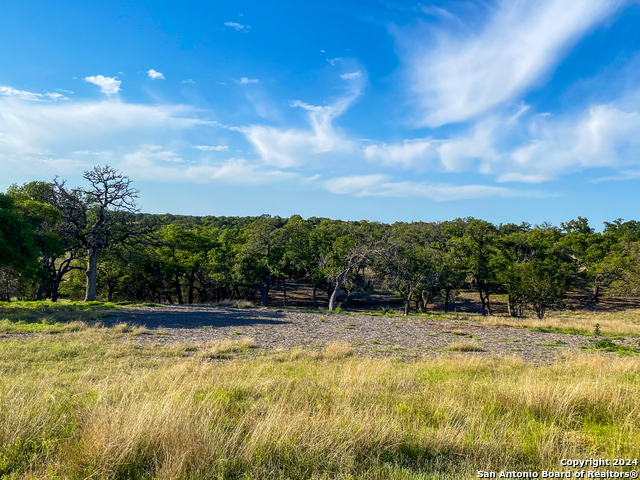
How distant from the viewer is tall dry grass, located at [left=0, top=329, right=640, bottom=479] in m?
3.88

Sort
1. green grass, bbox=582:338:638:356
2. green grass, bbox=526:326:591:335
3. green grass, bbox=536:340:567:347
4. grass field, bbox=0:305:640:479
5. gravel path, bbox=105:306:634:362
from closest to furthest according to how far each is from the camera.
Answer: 1. grass field, bbox=0:305:640:479
2. gravel path, bbox=105:306:634:362
3. green grass, bbox=582:338:638:356
4. green grass, bbox=536:340:567:347
5. green grass, bbox=526:326:591:335

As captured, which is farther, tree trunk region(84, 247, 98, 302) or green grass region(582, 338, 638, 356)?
tree trunk region(84, 247, 98, 302)

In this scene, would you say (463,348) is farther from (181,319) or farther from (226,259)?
(226,259)

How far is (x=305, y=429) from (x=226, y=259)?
1649 inches

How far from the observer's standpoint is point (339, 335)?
20.9m

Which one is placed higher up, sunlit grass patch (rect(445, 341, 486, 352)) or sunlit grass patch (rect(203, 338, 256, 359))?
sunlit grass patch (rect(203, 338, 256, 359))

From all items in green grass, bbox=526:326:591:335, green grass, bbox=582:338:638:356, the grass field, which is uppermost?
the grass field

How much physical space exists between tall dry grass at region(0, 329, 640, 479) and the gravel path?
9.08m

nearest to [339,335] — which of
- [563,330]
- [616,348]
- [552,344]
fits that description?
[552,344]

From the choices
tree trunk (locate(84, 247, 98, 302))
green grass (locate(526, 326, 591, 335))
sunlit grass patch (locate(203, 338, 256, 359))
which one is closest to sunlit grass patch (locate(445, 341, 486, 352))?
sunlit grass patch (locate(203, 338, 256, 359))

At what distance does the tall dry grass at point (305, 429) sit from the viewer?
12.7ft

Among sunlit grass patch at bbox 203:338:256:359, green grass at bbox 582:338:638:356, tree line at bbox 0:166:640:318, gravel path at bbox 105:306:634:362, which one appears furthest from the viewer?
tree line at bbox 0:166:640:318

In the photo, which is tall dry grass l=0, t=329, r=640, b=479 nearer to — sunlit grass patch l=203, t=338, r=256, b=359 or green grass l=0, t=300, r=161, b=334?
sunlit grass patch l=203, t=338, r=256, b=359

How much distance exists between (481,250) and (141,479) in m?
52.8
